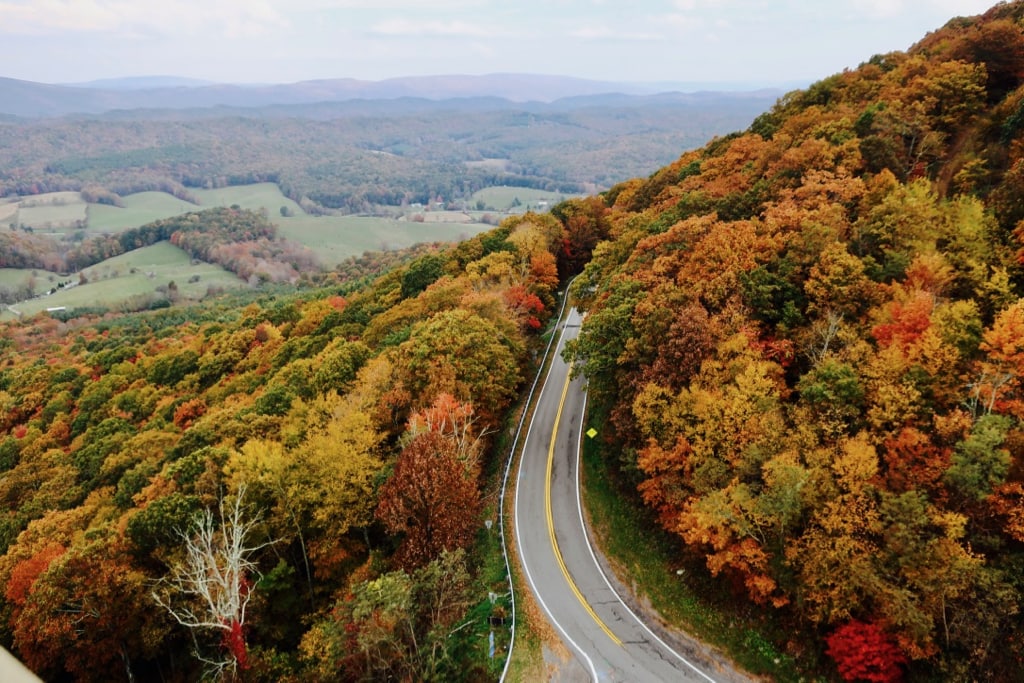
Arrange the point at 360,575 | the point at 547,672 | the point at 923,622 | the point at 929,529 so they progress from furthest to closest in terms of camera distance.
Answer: the point at 360,575, the point at 547,672, the point at 929,529, the point at 923,622

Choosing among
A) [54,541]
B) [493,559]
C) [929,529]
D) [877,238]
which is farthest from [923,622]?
[54,541]

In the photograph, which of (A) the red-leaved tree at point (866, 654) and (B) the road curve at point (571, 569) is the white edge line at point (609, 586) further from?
(A) the red-leaved tree at point (866, 654)

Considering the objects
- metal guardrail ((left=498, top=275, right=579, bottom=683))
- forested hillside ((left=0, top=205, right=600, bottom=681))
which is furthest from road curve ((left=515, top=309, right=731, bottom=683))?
forested hillside ((left=0, top=205, right=600, bottom=681))

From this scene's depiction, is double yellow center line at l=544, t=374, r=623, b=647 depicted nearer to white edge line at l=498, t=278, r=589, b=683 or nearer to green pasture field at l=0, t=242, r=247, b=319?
white edge line at l=498, t=278, r=589, b=683

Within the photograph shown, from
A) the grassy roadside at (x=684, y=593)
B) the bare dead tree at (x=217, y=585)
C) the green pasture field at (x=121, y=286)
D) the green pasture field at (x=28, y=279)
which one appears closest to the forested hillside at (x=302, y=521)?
the bare dead tree at (x=217, y=585)

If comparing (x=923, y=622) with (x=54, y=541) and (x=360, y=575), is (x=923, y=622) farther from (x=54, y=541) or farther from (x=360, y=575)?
(x=54, y=541)

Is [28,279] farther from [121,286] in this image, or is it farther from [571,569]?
[571,569]
